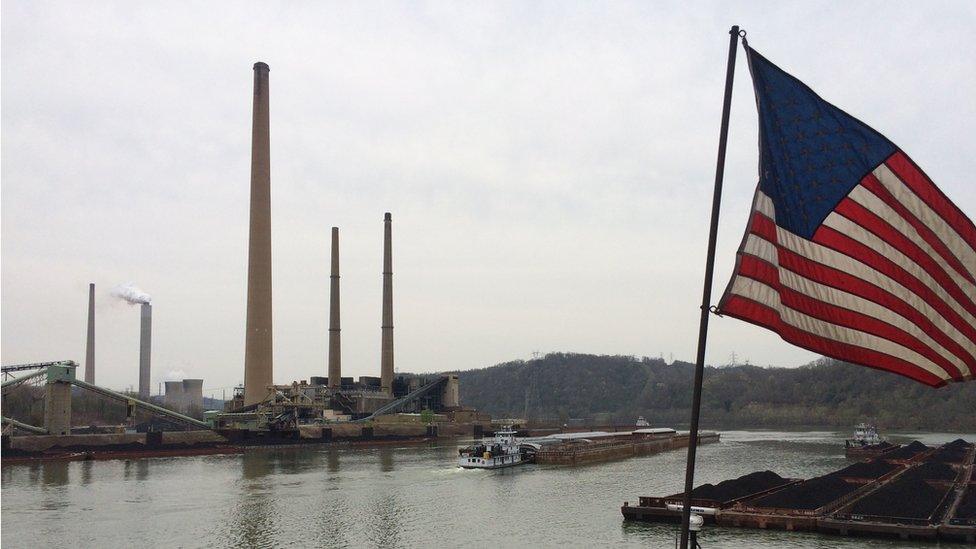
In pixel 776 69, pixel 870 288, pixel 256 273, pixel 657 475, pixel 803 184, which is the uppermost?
pixel 256 273

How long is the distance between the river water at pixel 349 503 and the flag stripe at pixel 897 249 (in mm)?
26075

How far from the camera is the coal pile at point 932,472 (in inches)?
2208

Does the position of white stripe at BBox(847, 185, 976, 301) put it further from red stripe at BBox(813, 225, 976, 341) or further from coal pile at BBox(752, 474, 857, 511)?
coal pile at BBox(752, 474, 857, 511)

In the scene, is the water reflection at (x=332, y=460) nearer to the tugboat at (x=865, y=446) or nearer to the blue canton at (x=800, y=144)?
the tugboat at (x=865, y=446)

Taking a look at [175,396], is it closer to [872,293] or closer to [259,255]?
[259,255]

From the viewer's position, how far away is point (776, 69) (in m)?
10.4

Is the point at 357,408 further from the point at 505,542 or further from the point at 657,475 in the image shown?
the point at 505,542

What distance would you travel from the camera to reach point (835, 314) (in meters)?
10.9

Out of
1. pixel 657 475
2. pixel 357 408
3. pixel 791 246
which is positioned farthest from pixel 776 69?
pixel 357 408

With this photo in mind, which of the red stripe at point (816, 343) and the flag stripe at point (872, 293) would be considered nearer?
the red stripe at point (816, 343)

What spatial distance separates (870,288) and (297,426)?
328 feet

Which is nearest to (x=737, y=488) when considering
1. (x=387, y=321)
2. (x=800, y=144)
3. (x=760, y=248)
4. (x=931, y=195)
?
(x=931, y=195)

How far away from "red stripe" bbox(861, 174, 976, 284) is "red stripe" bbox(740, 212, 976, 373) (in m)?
0.73

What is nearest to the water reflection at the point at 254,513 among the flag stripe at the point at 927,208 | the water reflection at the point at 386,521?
the water reflection at the point at 386,521
